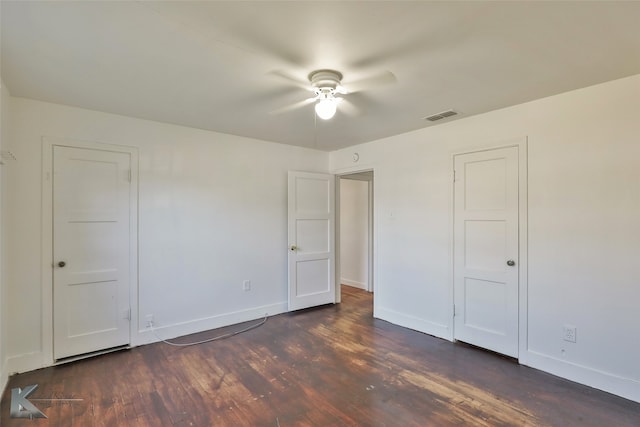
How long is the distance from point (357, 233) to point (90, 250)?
14.0 ft

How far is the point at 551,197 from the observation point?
8.86 ft

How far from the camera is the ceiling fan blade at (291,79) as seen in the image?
222 cm

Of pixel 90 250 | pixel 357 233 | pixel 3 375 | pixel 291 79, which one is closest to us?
pixel 291 79

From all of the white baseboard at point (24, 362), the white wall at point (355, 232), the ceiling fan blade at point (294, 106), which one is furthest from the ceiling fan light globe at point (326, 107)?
the white wall at point (355, 232)

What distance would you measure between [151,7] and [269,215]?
2.97m

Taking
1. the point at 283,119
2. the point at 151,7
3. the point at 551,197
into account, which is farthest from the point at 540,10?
the point at 283,119

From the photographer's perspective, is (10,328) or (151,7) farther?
(10,328)

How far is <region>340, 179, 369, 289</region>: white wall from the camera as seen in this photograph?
5957 mm

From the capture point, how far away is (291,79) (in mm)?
2324

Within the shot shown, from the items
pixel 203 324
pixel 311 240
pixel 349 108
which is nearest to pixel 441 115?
pixel 349 108

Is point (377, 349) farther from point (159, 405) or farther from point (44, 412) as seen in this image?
point (44, 412)

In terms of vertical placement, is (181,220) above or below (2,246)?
above

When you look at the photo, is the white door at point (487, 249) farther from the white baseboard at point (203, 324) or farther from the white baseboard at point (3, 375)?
the white baseboard at point (3, 375)

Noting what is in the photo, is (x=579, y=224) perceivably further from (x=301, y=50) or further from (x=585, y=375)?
(x=301, y=50)
